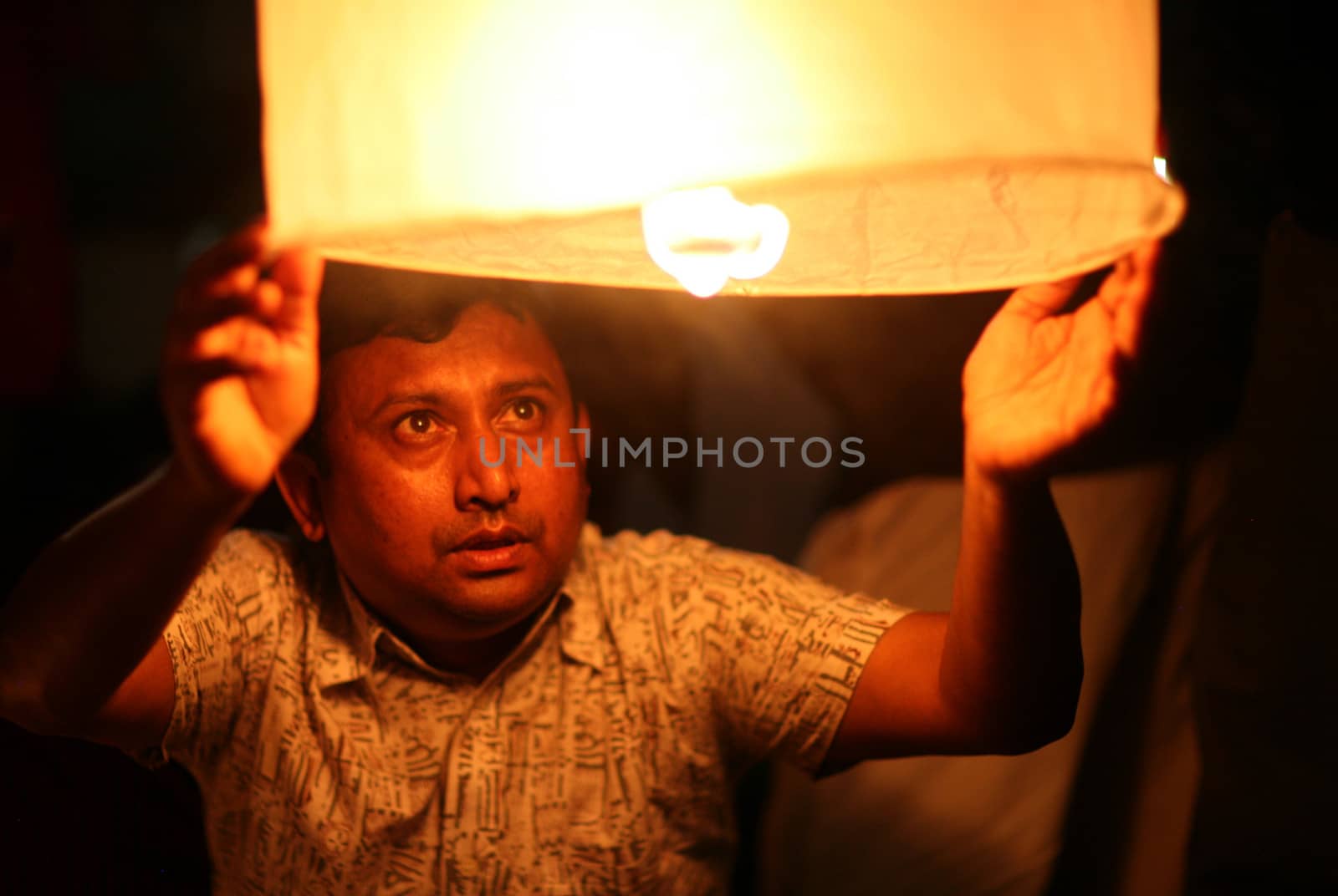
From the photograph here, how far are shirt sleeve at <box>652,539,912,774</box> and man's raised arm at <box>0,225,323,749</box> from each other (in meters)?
0.48

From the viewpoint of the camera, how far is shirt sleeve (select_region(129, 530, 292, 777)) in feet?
2.84

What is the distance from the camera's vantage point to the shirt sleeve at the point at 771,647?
36.8 inches

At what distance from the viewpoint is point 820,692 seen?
935 mm

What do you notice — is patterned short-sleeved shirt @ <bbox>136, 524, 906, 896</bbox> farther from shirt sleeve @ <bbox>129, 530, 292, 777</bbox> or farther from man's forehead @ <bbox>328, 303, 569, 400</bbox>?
man's forehead @ <bbox>328, 303, 569, 400</bbox>

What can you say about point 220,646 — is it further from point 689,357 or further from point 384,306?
point 689,357

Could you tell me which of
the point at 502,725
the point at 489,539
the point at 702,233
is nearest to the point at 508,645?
the point at 502,725

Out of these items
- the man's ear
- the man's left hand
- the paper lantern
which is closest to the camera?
the paper lantern

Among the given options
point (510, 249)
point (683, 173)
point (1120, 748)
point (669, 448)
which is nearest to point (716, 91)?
point (683, 173)

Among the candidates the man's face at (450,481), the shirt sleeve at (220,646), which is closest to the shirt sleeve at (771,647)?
the man's face at (450,481)

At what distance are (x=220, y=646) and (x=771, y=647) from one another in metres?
0.48

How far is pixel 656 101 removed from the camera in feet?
1.54

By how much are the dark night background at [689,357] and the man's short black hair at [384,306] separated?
18.0 inches

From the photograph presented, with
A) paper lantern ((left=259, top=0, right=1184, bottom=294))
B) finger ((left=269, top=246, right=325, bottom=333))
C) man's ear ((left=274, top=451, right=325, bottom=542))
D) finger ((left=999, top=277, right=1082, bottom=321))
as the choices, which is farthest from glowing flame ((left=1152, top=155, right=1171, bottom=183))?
man's ear ((left=274, top=451, right=325, bottom=542))

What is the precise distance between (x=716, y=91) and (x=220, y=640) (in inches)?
26.6
